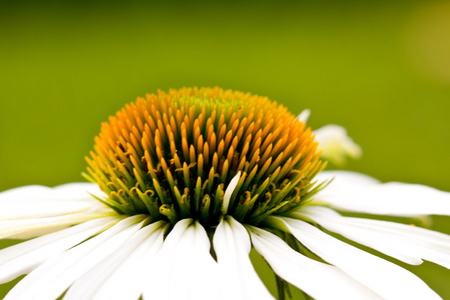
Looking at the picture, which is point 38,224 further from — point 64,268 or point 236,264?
point 236,264

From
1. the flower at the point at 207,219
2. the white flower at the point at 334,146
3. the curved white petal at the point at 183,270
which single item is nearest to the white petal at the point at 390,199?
the flower at the point at 207,219

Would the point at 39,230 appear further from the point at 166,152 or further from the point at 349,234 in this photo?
the point at 349,234

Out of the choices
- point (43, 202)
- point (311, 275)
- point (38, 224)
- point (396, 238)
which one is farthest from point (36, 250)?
point (396, 238)

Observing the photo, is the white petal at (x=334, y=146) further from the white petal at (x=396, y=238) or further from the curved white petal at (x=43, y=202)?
the curved white petal at (x=43, y=202)

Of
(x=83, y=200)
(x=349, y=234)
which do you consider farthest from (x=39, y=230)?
(x=349, y=234)

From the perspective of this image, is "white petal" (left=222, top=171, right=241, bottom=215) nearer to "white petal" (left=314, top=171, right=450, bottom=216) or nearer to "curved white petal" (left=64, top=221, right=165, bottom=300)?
"curved white petal" (left=64, top=221, right=165, bottom=300)

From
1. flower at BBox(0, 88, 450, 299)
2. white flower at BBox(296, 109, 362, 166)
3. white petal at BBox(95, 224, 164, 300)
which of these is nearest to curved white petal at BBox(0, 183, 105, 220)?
flower at BBox(0, 88, 450, 299)
